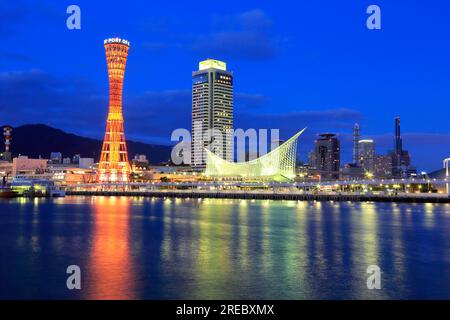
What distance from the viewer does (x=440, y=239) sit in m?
18.7

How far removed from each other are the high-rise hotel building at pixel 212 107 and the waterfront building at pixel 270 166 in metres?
35.5

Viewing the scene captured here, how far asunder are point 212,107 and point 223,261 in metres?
104

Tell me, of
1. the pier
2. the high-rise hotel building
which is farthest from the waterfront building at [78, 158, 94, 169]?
the high-rise hotel building

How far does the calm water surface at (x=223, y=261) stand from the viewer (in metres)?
10.2

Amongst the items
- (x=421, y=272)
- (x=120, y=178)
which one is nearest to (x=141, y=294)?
(x=421, y=272)

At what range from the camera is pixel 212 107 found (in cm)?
11594

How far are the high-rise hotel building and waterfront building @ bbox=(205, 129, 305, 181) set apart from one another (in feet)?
116

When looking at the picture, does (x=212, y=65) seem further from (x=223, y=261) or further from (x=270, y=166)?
(x=223, y=261)

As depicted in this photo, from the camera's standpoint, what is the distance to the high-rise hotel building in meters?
115

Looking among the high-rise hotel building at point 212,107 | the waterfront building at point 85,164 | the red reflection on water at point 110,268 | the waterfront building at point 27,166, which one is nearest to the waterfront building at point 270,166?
the waterfront building at point 85,164

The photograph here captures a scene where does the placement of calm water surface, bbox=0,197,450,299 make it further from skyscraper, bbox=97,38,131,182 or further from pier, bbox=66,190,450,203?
skyscraper, bbox=97,38,131,182

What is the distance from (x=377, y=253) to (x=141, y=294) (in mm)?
7982
